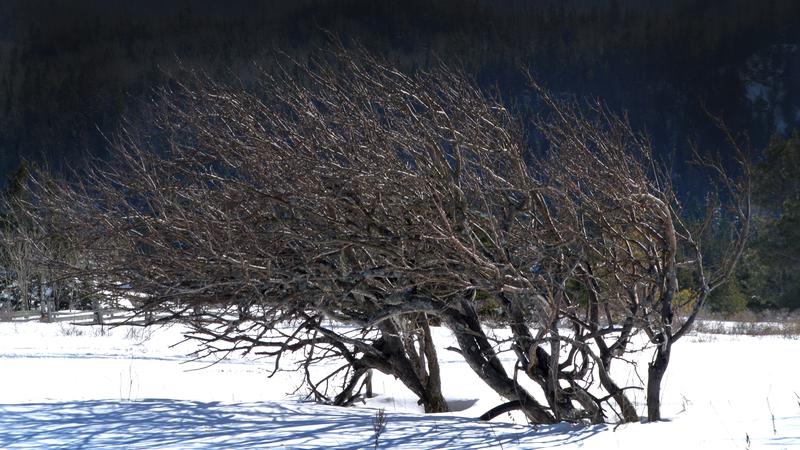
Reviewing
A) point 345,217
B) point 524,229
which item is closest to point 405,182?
point 345,217

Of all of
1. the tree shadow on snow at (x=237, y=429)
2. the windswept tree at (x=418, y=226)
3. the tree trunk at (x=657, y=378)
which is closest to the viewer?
the tree shadow on snow at (x=237, y=429)

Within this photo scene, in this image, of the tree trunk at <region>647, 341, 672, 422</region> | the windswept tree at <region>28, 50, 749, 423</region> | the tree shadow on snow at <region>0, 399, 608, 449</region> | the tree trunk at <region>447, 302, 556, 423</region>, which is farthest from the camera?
the tree trunk at <region>447, 302, 556, 423</region>

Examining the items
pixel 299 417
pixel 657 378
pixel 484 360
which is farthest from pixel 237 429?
pixel 657 378

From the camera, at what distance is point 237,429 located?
5492 mm

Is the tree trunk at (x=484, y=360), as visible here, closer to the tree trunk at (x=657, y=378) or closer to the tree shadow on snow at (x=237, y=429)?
the tree trunk at (x=657, y=378)

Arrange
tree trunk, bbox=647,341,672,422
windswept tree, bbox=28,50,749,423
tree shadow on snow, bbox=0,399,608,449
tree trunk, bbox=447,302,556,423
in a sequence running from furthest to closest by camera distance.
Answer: tree trunk, bbox=447,302,556,423
tree trunk, bbox=647,341,672,422
windswept tree, bbox=28,50,749,423
tree shadow on snow, bbox=0,399,608,449

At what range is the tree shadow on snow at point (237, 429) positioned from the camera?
16.4 feet

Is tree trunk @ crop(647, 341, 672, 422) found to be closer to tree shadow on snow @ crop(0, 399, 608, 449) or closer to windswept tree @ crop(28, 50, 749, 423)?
windswept tree @ crop(28, 50, 749, 423)

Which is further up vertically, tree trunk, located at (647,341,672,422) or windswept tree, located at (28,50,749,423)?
windswept tree, located at (28,50,749,423)

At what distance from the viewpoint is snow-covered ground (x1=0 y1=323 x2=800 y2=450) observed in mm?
5035

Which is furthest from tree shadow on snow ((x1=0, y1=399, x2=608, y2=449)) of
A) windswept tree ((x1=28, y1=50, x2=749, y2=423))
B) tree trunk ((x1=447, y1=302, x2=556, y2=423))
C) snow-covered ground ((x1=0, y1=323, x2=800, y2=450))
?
tree trunk ((x1=447, y1=302, x2=556, y2=423))

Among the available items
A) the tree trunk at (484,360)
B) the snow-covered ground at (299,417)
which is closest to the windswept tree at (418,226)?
the tree trunk at (484,360)

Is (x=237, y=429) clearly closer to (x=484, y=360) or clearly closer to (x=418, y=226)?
(x=418, y=226)

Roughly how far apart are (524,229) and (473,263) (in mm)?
1241
